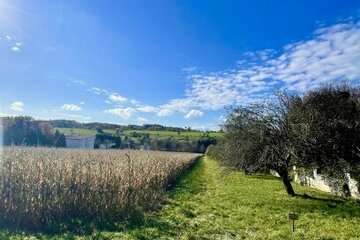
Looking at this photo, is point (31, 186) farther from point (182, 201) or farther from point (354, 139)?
point (354, 139)

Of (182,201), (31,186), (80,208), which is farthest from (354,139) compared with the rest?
(31,186)

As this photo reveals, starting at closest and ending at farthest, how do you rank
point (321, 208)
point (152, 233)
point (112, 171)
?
point (152, 233), point (112, 171), point (321, 208)

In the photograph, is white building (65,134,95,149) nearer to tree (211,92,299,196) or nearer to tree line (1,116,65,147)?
tree line (1,116,65,147)

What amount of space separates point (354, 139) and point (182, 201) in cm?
943

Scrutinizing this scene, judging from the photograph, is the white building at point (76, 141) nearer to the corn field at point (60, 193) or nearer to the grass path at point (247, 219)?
the grass path at point (247, 219)

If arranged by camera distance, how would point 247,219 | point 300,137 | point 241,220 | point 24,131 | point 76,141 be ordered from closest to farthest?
point 241,220, point 247,219, point 300,137, point 24,131, point 76,141

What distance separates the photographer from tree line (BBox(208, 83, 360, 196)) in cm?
1858

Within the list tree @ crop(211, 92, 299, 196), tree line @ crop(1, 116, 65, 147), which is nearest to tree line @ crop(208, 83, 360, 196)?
tree @ crop(211, 92, 299, 196)

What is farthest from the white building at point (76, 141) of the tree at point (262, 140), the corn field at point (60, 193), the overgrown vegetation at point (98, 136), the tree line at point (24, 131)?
the corn field at point (60, 193)

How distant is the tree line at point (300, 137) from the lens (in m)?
18.6

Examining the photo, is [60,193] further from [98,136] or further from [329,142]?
[98,136]

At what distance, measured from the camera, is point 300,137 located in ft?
60.4

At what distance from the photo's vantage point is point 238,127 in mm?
20766

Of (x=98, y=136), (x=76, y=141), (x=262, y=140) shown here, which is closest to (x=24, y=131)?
(x=76, y=141)
